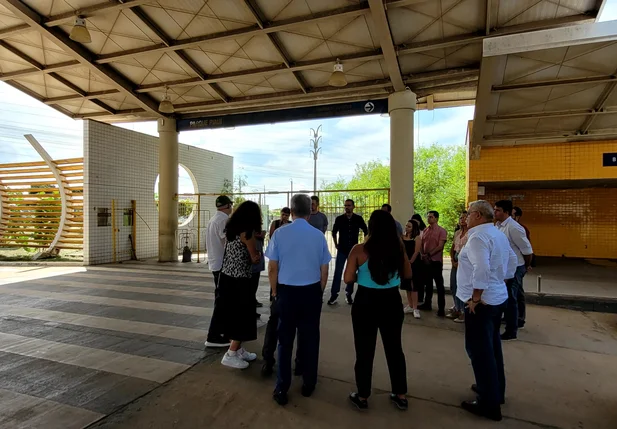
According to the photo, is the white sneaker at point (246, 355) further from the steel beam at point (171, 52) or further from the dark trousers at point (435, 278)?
the steel beam at point (171, 52)

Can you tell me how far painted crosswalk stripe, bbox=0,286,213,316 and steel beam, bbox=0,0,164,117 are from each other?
5.67 meters

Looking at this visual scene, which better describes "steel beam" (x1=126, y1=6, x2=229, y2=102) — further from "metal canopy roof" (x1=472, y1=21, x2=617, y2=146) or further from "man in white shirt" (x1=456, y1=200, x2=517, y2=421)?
"man in white shirt" (x1=456, y1=200, x2=517, y2=421)

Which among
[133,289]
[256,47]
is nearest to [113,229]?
[133,289]

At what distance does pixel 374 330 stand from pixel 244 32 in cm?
709

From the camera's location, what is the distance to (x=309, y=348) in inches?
118

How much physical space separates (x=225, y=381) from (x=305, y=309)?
1112 millimetres

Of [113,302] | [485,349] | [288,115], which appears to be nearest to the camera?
[485,349]

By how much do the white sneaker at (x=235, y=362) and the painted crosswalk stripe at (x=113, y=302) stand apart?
2030 millimetres

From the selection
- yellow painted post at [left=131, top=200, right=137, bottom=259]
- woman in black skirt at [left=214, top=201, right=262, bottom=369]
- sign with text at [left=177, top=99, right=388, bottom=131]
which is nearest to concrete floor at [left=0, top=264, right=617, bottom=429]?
woman in black skirt at [left=214, top=201, right=262, bottom=369]

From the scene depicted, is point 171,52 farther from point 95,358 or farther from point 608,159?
point 608,159

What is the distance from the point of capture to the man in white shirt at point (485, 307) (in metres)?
2.71

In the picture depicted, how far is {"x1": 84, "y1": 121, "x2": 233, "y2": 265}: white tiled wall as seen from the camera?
10.9 m

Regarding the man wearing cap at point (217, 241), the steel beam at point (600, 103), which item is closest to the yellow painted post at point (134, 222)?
the man wearing cap at point (217, 241)

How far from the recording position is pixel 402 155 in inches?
336
